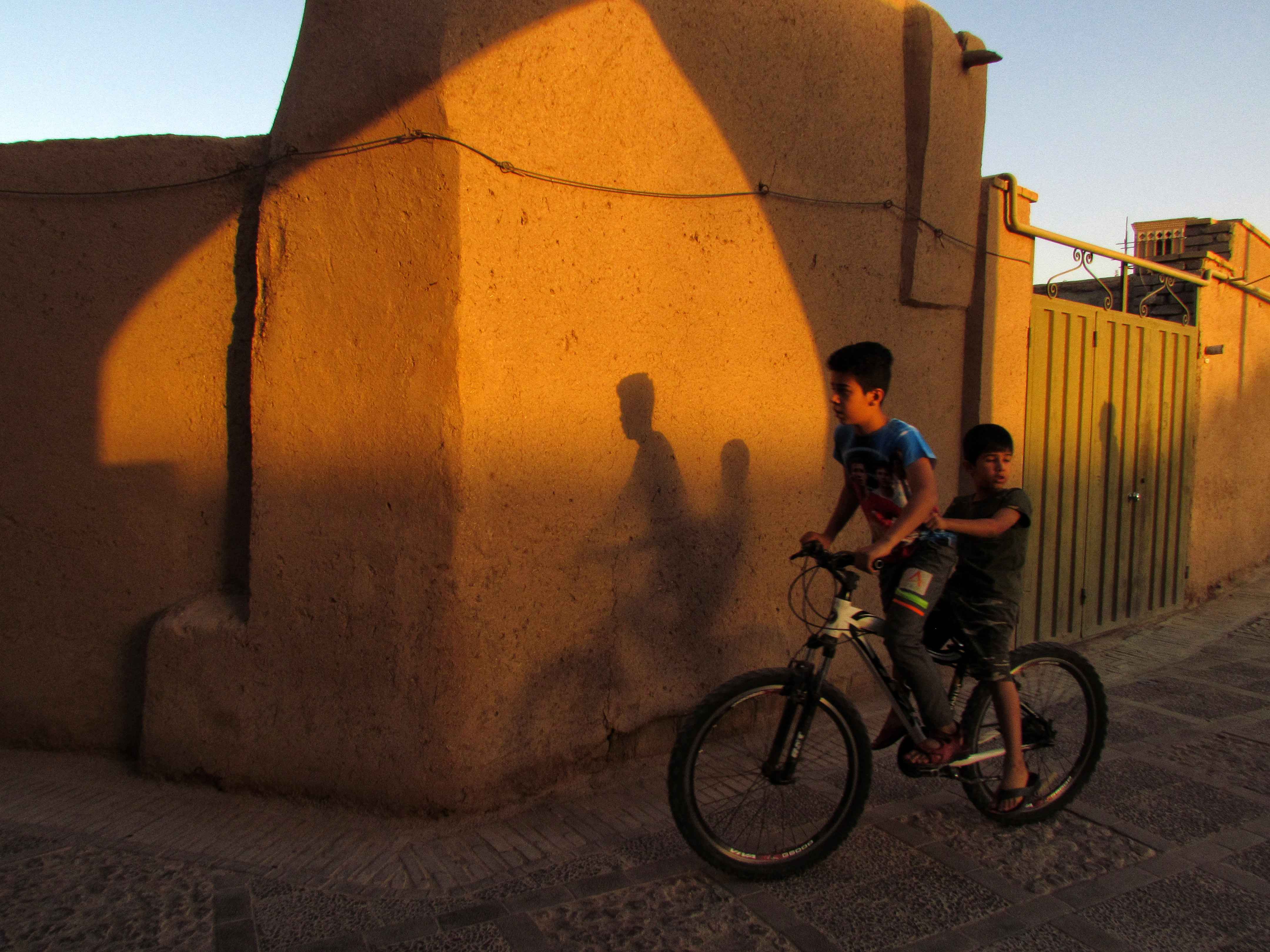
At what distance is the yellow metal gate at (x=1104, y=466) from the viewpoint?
232 inches

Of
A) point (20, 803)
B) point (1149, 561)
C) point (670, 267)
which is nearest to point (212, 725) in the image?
point (20, 803)

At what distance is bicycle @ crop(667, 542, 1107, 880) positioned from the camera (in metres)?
2.84

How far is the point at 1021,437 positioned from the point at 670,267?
2.85 m

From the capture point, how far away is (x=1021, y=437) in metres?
5.70

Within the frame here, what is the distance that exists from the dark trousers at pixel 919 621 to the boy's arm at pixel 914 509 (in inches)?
6.7

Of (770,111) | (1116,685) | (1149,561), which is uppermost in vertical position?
(770,111)

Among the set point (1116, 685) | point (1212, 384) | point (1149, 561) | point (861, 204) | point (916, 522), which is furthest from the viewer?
point (1212, 384)

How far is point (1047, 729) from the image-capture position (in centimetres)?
340

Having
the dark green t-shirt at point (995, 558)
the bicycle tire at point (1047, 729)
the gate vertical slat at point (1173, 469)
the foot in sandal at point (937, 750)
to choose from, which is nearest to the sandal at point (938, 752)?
the foot in sandal at point (937, 750)

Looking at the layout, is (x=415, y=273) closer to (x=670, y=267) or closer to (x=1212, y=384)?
(x=670, y=267)

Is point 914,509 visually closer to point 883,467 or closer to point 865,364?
point 883,467

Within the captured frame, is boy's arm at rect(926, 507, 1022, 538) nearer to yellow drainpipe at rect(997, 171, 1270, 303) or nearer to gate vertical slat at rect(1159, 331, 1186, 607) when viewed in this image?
yellow drainpipe at rect(997, 171, 1270, 303)

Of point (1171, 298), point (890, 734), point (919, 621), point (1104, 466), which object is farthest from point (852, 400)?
point (1171, 298)

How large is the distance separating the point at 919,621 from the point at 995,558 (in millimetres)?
402
